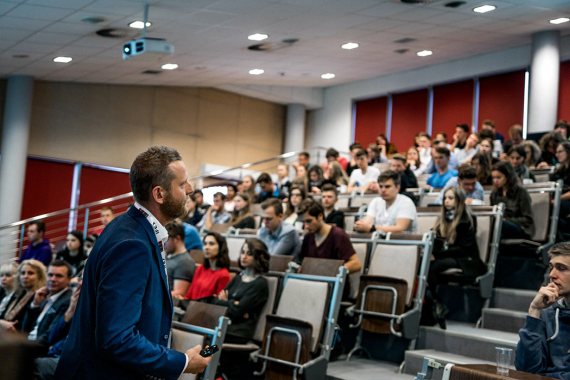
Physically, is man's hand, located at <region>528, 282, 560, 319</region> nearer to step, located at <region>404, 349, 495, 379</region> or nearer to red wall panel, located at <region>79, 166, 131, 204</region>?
step, located at <region>404, 349, 495, 379</region>

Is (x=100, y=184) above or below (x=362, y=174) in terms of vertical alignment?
below

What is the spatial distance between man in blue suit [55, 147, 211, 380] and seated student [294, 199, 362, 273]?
3231 mm

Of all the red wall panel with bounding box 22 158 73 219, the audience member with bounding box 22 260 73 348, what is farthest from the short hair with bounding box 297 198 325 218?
the red wall panel with bounding box 22 158 73 219

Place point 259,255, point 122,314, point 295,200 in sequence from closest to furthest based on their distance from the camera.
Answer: point 122,314 → point 259,255 → point 295,200

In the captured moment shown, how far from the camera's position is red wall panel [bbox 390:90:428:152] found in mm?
13594

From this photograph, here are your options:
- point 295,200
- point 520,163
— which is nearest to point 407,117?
point 295,200

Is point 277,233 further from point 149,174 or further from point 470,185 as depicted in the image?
point 149,174

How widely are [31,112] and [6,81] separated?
65 cm

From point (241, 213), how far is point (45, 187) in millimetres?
5953

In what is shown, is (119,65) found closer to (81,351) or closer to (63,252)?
(63,252)

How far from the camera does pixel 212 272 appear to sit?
17.9 feet

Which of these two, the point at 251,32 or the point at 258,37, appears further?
the point at 258,37

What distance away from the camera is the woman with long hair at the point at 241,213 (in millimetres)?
7945

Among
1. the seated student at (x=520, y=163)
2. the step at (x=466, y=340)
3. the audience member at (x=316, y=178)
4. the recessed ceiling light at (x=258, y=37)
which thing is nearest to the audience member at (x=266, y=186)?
the audience member at (x=316, y=178)
